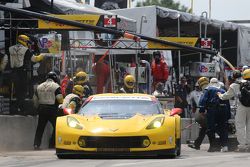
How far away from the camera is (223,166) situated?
12.0 metres

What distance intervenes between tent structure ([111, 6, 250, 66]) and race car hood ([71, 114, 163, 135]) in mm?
12098

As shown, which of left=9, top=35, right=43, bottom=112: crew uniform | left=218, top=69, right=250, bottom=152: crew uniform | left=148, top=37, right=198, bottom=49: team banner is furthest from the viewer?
left=148, top=37, right=198, bottom=49: team banner

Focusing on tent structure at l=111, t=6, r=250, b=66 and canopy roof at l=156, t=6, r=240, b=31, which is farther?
canopy roof at l=156, t=6, r=240, b=31

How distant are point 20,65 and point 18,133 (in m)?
2.26

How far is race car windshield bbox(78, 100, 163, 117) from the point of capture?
571 inches

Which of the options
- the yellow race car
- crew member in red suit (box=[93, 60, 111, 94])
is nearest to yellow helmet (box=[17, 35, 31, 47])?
crew member in red suit (box=[93, 60, 111, 94])

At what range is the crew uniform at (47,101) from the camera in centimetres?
1786

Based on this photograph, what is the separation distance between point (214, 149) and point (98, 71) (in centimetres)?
642

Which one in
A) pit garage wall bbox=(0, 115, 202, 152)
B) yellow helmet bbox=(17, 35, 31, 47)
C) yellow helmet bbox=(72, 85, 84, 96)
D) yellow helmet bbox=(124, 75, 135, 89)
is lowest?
pit garage wall bbox=(0, 115, 202, 152)

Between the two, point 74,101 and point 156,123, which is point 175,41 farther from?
point 156,123

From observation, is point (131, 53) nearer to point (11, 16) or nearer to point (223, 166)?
point (11, 16)

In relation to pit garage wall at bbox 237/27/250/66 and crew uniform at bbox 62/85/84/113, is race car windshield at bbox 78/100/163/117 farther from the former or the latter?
pit garage wall at bbox 237/27/250/66

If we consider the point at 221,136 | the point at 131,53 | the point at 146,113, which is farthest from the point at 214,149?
the point at 131,53

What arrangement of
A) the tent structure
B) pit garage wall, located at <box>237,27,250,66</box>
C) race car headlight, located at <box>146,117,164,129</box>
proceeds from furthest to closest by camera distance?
1. pit garage wall, located at <box>237,27,250,66</box>
2. the tent structure
3. race car headlight, located at <box>146,117,164,129</box>
